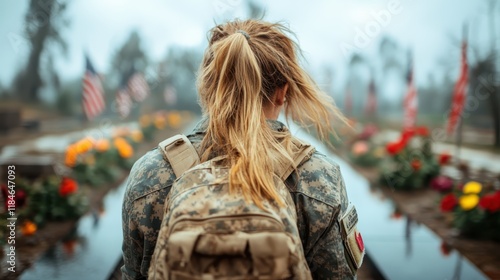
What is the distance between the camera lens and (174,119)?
1271 cm

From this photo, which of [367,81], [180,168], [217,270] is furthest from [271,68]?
[367,81]

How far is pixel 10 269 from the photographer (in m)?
4.11

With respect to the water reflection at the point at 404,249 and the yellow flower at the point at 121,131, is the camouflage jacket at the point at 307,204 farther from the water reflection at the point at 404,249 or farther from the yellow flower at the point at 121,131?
the yellow flower at the point at 121,131

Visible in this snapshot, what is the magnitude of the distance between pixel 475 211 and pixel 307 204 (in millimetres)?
4632

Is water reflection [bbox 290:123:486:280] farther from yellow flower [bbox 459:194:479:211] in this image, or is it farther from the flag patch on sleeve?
the flag patch on sleeve

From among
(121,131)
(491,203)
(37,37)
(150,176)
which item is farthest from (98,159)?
(150,176)

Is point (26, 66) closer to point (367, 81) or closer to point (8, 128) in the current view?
point (8, 128)

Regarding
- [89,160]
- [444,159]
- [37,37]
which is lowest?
[444,159]

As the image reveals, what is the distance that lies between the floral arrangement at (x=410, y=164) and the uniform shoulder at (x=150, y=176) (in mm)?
7034

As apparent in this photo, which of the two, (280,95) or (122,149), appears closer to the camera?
(280,95)

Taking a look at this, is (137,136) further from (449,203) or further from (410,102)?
(449,203)

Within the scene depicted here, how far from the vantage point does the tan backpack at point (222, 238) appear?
1.18 meters

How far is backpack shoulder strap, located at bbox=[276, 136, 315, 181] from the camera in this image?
1.42m

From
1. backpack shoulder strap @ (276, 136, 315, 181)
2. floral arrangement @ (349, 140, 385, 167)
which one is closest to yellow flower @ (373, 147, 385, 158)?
floral arrangement @ (349, 140, 385, 167)
